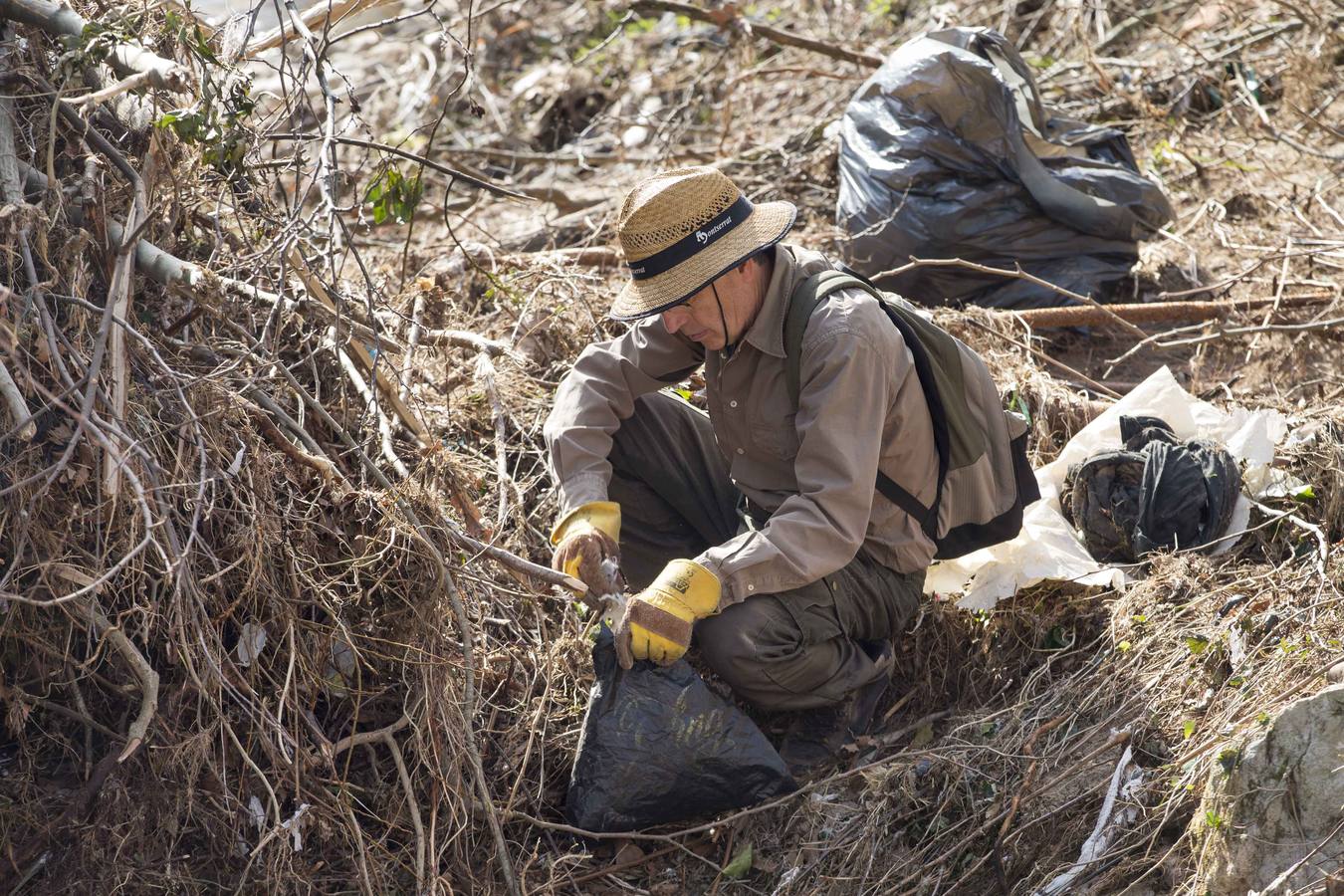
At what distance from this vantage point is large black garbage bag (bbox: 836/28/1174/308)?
4.86m

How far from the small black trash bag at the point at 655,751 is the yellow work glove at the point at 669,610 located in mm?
80

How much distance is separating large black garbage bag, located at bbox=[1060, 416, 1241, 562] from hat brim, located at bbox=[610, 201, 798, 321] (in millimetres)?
1354

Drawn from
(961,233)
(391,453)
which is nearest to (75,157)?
(391,453)

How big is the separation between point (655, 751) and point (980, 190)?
2890 millimetres

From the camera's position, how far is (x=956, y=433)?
10.1ft

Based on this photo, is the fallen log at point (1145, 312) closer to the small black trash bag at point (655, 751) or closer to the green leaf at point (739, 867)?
the small black trash bag at point (655, 751)

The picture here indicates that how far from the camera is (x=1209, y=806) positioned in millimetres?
2482

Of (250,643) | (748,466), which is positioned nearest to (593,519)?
(748,466)

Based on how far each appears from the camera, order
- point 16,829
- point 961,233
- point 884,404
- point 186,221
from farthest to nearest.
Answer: point 961,233
point 186,221
point 884,404
point 16,829

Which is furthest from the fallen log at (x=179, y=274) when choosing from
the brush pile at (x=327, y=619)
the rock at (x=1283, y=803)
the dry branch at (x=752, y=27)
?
the dry branch at (x=752, y=27)

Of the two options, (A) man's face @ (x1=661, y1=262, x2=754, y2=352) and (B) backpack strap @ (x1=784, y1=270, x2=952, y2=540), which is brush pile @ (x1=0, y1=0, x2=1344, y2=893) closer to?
(B) backpack strap @ (x1=784, y1=270, x2=952, y2=540)

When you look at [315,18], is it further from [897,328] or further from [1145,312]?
[1145,312]

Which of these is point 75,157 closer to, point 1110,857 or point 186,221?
point 186,221

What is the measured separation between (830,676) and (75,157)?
214 centimetres
